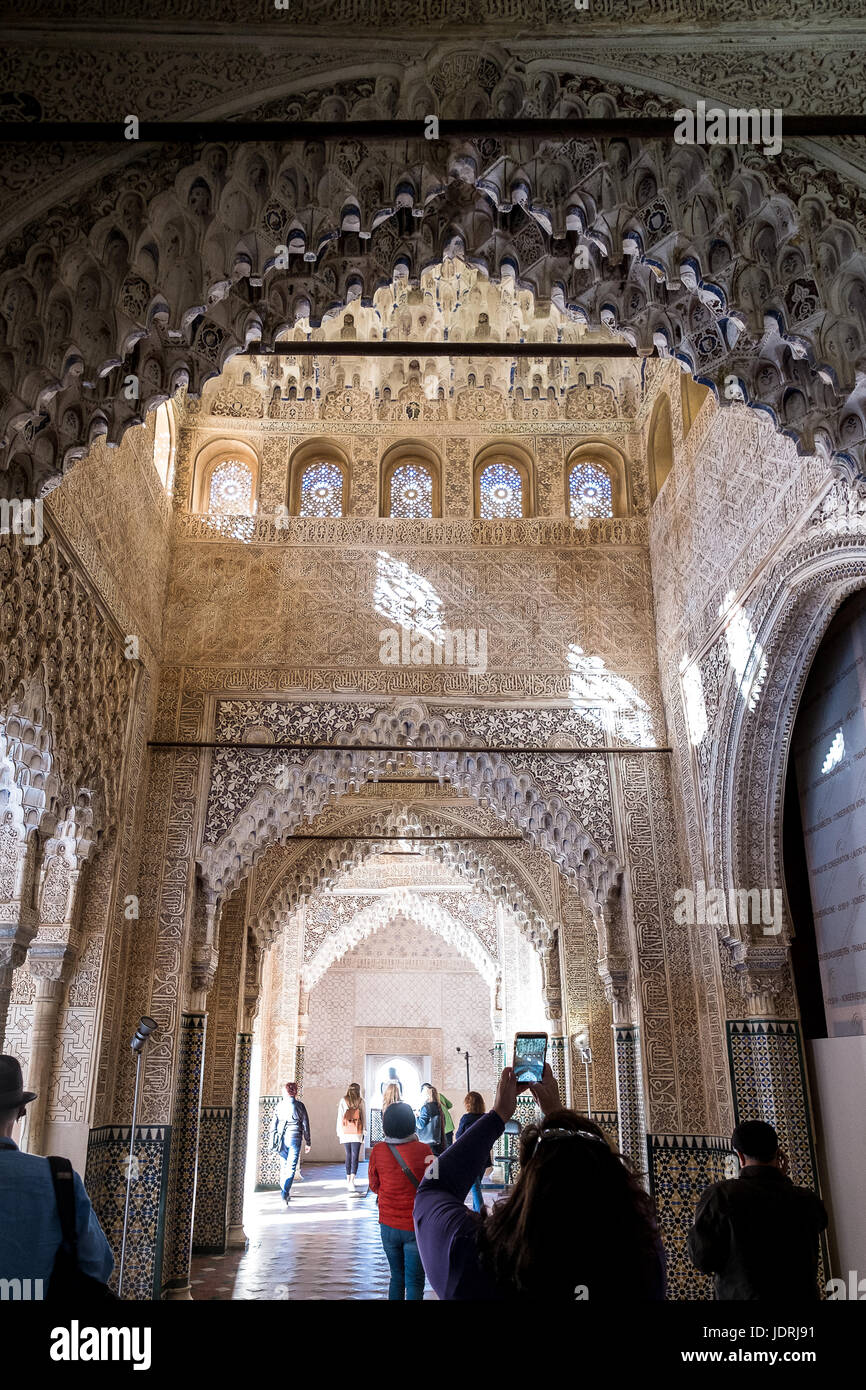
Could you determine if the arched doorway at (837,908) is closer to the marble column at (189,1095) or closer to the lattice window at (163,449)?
the marble column at (189,1095)

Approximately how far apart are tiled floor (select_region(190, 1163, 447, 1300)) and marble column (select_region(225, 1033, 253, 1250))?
0.75 feet

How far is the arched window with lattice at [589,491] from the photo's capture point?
8.80m

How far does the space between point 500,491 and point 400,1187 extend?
587 centimetres

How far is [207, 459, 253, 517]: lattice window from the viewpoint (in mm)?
8742

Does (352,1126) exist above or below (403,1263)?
above

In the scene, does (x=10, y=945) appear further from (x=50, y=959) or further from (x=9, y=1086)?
(x=9, y=1086)

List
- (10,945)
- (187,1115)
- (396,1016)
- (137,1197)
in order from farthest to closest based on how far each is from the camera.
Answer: (396,1016), (187,1115), (137,1197), (10,945)

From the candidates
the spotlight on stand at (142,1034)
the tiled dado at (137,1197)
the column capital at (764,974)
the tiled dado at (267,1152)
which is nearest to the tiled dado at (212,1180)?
the tiled dado at (137,1197)

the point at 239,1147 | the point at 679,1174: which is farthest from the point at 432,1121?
the point at 679,1174

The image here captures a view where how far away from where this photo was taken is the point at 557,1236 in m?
1.35

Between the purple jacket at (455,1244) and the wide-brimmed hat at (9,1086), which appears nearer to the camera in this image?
the purple jacket at (455,1244)

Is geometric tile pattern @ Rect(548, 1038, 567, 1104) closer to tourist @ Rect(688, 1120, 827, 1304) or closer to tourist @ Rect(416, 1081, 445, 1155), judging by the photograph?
tourist @ Rect(416, 1081, 445, 1155)

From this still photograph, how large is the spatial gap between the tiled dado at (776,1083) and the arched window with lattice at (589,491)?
440 centimetres

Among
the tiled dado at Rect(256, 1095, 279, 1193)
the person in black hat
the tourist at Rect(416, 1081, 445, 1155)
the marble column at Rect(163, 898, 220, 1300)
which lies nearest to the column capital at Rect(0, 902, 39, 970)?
the marble column at Rect(163, 898, 220, 1300)
